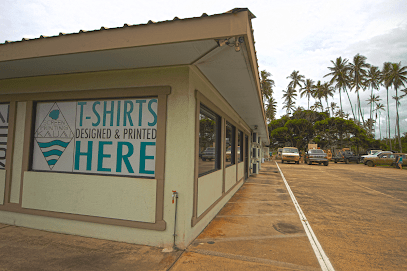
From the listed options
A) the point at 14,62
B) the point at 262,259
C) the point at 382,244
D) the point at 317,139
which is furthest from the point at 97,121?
→ the point at 317,139

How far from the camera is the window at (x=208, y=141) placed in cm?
450

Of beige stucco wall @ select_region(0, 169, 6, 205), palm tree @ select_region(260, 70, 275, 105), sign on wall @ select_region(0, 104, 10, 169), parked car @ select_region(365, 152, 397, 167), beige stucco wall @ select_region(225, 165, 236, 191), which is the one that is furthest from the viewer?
palm tree @ select_region(260, 70, 275, 105)

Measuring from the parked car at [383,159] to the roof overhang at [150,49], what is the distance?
28.1m

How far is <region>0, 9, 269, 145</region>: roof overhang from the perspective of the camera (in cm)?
260

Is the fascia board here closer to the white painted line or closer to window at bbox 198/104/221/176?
window at bbox 198/104/221/176

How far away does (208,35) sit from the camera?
258cm

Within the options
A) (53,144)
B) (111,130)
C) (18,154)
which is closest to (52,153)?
(53,144)

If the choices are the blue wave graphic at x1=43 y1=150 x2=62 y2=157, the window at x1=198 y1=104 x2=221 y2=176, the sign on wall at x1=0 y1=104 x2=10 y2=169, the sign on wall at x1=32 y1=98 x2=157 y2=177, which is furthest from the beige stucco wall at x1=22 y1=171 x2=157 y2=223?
the window at x1=198 y1=104 x2=221 y2=176

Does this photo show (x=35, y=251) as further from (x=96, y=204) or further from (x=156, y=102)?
Answer: (x=156, y=102)

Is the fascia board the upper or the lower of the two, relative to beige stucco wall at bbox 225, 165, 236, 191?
upper

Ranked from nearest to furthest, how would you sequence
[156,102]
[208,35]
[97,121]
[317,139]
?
1. [208,35]
2. [156,102]
3. [97,121]
4. [317,139]

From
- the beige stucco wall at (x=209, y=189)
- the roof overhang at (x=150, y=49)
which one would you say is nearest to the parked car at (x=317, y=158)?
the beige stucco wall at (x=209, y=189)

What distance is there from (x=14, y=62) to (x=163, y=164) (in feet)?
9.28

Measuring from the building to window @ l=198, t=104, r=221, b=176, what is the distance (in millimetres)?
80
